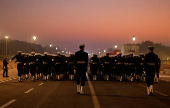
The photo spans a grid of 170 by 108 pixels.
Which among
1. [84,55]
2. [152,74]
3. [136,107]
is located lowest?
[136,107]

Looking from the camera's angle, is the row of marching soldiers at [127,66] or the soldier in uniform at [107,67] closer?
the row of marching soldiers at [127,66]

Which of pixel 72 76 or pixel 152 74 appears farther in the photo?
pixel 72 76

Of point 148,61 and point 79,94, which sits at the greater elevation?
point 148,61

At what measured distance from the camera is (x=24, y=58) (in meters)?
19.4

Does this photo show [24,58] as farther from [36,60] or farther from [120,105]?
[120,105]

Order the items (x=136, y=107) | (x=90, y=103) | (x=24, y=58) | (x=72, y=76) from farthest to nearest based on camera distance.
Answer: (x=72, y=76) → (x=24, y=58) → (x=90, y=103) → (x=136, y=107)

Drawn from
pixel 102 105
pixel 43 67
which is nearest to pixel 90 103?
pixel 102 105

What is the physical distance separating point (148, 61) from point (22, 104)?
633 cm

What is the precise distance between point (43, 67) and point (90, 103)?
1110 centimetres

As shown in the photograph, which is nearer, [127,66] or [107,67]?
[127,66]

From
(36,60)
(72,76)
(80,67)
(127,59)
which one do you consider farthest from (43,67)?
(80,67)

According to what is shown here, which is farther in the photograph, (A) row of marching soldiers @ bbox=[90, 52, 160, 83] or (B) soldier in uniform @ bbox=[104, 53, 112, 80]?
(B) soldier in uniform @ bbox=[104, 53, 112, 80]

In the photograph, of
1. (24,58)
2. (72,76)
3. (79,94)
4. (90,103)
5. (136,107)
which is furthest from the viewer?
(72,76)

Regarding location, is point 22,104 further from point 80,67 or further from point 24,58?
point 24,58
